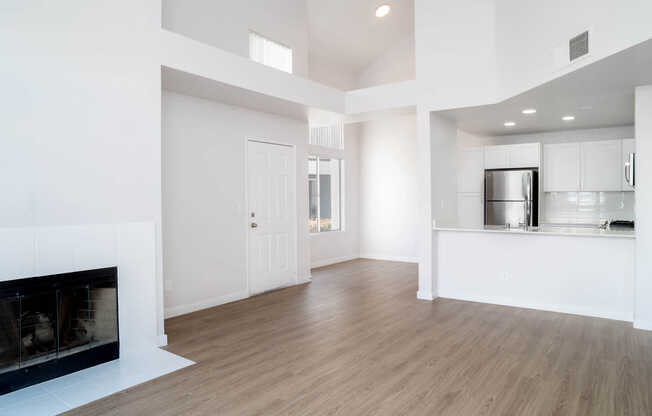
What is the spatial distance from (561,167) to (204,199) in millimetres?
5402

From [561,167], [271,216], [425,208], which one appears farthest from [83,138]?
[561,167]

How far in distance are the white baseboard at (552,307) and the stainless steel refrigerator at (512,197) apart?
170cm

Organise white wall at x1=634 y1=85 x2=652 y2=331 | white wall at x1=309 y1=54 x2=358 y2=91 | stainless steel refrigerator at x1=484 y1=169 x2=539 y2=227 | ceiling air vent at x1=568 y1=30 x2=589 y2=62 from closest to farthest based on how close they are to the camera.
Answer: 1. ceiling air vent at x1=568 y1=30 x2=589 y2=62
2. white wall at x1=634 y1=85 x2=652 y2=331
3. stainless steel refrigerator at x1=484 y1=169 x2=539 y2=227
4. white wall at x1=309 y1=54 x2=358 y2=91

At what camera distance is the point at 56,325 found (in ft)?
9.82

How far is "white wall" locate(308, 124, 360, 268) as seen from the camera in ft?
26.3

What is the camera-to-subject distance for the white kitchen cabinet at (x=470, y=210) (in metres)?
6.61

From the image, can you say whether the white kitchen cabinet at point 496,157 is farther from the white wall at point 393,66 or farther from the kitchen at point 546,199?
the white wall at point 393,66

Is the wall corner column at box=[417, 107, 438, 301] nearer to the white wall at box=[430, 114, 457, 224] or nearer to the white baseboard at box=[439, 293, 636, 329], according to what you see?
the white wall at box=[430, 114, 457, 224]

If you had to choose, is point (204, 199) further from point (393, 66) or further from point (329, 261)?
point (393, 66)

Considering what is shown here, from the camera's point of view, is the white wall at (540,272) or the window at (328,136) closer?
the white wall at (540,272)

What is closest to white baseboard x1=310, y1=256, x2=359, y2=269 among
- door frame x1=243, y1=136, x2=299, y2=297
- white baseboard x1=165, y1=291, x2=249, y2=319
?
door frame x1=243, y1=136, x2=299, y2=297

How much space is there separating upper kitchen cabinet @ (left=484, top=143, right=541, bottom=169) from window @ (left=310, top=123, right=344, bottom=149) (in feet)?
9.68

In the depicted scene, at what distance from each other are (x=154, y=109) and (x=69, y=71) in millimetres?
708

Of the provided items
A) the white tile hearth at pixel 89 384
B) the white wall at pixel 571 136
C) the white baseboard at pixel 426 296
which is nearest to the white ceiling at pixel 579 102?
the white wall at pixel 571 136
